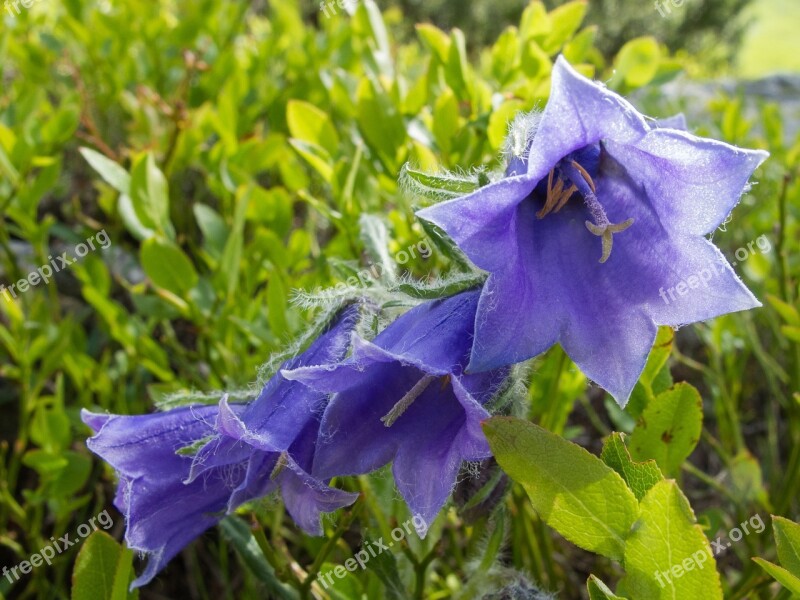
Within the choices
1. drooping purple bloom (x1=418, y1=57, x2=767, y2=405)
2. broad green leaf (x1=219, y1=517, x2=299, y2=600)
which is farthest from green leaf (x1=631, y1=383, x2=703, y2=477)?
broad green leaf (x1=219, y1=517, x2=299, y2=600)

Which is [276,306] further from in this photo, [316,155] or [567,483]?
[567,483]

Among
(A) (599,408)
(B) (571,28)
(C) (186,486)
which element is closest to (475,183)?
(C) (186,486)

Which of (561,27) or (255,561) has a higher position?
(561,27)

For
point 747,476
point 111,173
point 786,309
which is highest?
point 111,173

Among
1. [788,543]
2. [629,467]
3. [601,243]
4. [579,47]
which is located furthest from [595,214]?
[579,47]

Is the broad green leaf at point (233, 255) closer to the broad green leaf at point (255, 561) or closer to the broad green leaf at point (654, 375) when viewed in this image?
the broad green leaf at point (255, 561)

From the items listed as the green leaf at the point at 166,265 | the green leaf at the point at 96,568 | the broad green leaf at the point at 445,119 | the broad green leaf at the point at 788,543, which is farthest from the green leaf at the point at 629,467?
the green leaf at the point at 166,265
